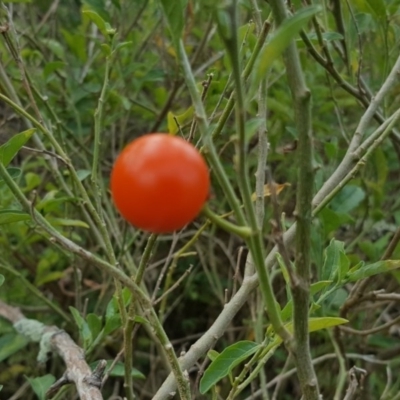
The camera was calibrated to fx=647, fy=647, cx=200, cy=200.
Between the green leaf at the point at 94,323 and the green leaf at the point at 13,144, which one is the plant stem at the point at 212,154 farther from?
the green leaf at the point at 94,323

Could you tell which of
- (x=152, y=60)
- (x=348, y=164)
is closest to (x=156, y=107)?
(x=152, y=60)

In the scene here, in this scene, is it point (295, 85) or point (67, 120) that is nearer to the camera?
point (295, 85)

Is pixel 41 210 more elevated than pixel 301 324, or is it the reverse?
pixel 301 324

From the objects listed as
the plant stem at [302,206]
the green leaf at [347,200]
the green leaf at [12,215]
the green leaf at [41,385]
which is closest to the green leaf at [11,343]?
the green leaf at [41,385]

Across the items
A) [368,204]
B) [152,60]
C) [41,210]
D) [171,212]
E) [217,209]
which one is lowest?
[217,209]

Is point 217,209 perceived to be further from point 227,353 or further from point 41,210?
point 227,353

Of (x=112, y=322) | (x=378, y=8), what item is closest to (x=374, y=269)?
(x=112, y=322)

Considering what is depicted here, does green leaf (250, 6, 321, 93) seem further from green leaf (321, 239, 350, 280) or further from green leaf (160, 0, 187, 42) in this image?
green leaf (321, 239, 350, 280)
